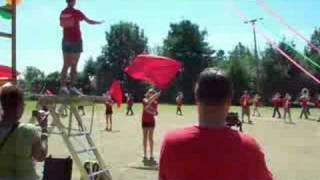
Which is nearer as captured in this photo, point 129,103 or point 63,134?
point 63,134

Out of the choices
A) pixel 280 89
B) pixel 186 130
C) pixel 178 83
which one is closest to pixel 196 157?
pixel 186 130

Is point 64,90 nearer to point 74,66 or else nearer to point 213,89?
point 74,66

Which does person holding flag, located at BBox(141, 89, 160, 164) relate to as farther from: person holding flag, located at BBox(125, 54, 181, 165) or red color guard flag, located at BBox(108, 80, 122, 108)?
red color guard flag, located at BBox(108, 80, 122, 108)

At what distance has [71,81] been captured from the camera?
10703 mm

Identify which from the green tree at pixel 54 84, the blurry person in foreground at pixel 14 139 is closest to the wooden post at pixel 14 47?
the blurry person in foreground at pixel 14 139

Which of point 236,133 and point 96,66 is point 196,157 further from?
point 96,66

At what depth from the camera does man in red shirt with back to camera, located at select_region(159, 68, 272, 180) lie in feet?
12.0

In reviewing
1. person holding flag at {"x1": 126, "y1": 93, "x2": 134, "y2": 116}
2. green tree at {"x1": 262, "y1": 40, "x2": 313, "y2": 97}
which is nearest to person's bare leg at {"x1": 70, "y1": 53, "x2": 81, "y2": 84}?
person holding flag at {"x1": 126, "y1": 93, "x2": 134, "y2": 116}

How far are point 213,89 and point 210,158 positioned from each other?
15.3 inches

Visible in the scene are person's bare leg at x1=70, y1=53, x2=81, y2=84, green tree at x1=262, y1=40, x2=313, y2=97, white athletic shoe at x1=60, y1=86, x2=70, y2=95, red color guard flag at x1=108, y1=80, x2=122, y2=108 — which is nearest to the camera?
white athletic shoe at x1=60, y1=86, x2=70, y2=95

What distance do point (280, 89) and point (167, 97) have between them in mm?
15592

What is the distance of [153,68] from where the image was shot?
16875 mm

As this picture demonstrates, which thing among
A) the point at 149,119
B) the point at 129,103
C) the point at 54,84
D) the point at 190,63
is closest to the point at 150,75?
the point at 149,119

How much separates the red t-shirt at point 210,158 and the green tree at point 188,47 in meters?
89.7
